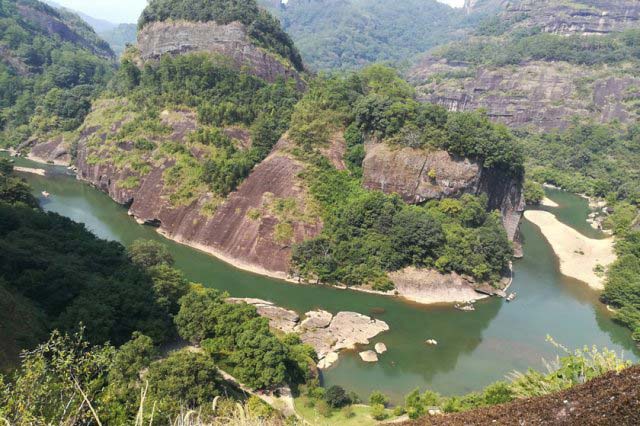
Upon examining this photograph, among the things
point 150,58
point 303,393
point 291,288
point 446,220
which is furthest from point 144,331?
point 150,58

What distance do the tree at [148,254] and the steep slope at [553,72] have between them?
9243 centimetres

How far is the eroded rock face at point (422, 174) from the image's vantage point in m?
45.8

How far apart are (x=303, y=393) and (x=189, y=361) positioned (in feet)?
23.1

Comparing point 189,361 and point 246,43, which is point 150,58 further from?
point 189,361

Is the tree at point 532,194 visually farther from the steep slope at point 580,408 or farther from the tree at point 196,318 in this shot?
the steep slope at point 580,408

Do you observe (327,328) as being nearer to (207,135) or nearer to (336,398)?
(336,398)

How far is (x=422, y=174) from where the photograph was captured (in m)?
46.2

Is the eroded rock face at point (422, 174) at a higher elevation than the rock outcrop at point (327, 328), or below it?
higher

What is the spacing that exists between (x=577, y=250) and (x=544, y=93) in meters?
→ 67.2

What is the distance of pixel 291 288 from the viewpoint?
129 ft

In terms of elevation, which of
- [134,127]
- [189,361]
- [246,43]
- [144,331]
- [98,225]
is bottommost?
[98,225]

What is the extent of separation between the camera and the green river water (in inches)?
1132

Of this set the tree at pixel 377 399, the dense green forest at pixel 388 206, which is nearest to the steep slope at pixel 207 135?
the dense green forest at pixel 388 206

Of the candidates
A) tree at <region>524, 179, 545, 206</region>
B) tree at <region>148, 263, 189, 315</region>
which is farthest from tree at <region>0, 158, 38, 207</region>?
tree at <region>524, 179, 545, 206</region>
